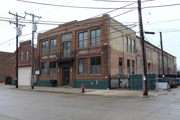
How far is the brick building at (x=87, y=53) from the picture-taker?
80.2ft

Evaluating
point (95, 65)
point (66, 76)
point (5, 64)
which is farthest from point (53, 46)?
point (5, 64)

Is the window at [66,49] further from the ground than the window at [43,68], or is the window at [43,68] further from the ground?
the window at [66,49]

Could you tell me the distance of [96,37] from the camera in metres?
25.5

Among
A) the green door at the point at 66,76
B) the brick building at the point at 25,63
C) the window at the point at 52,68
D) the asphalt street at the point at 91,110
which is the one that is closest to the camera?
the asphalt street at the point at 91,110

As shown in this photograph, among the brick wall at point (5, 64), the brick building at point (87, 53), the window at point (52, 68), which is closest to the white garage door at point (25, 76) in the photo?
the brick building at point (87, 53)

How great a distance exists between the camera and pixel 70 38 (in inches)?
1133

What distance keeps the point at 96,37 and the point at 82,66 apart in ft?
16.5

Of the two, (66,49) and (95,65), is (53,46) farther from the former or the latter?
(95,65)

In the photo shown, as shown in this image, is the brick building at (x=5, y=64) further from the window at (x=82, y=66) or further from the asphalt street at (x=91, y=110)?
the asphalt street at (x=91, y=110)

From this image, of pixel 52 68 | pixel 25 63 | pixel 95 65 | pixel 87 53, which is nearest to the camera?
pixel 95 65

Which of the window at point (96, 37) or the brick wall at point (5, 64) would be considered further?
the brick wall at point (5, 64)

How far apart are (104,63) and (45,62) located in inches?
551

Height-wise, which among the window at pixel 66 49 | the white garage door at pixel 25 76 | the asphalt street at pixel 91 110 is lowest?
the asphalt street at pixel 91 110

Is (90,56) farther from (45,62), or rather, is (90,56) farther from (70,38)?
(45,62)
